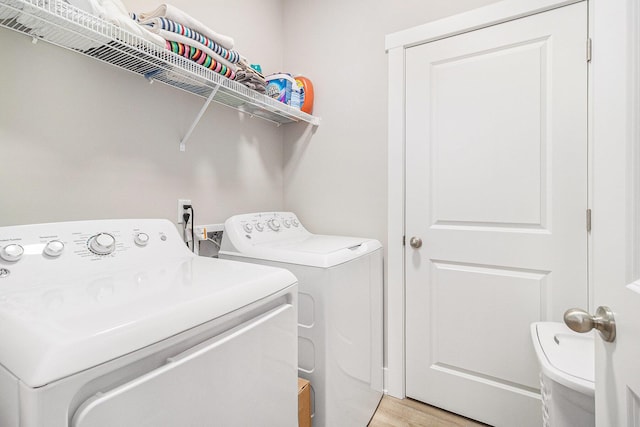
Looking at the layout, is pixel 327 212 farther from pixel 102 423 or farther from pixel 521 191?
pixel 102 423

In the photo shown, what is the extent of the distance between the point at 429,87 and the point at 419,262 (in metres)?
0.97

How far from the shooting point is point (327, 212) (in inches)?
82.8

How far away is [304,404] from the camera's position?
1219 mm

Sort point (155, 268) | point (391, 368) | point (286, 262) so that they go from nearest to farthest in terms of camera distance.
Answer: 1. point (155, 268)
2. point (286, 262)
3. point (391, 368)

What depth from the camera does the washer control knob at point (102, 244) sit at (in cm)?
102

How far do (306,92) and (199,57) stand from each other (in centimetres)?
88

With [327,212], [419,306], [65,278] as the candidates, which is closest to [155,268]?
[65,278]

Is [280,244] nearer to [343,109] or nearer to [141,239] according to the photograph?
[141,239]

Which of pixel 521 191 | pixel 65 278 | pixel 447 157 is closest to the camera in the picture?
pixel 65 278

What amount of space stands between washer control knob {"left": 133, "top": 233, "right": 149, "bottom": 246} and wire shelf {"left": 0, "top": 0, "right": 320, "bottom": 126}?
0.64 meters

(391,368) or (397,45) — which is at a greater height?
(397,45)

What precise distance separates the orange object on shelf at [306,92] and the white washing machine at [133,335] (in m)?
1.32

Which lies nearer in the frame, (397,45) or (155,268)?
(155,268)

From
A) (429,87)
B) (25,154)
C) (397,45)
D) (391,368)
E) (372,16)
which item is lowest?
(391,368)
